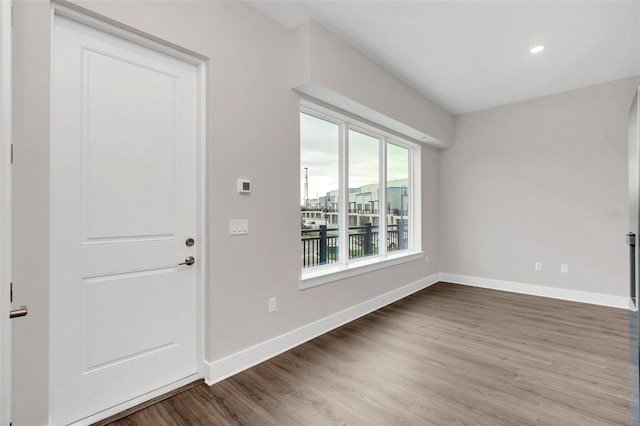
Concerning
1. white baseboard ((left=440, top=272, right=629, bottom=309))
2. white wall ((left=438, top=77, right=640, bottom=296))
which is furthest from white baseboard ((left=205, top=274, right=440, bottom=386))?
white wall ((left=438, top=77, right=640, bottom=296))

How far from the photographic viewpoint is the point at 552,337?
2969 mm

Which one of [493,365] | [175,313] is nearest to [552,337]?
[493,365]

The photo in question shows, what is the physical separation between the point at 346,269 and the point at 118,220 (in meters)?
2.22

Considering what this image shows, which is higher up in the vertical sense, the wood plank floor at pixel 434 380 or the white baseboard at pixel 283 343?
the white baseboard at pixel 283 343

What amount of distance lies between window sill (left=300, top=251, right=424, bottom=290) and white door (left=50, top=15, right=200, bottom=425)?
3.72ft

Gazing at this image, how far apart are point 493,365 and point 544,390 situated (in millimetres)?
370

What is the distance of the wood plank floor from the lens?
1.83 m

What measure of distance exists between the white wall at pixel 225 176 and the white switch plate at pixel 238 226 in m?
0.05

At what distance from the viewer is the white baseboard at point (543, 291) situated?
12.8 feet

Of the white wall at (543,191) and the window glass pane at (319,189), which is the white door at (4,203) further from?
the white wall at (543,191)

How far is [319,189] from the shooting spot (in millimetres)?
3400

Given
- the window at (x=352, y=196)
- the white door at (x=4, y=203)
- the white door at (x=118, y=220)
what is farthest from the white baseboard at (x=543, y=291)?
the white door at (x=4, y=203)

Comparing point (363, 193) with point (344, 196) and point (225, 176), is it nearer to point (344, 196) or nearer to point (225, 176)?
point (344, 196)

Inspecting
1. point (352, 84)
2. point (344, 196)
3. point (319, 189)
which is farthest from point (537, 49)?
point (319, 189)
